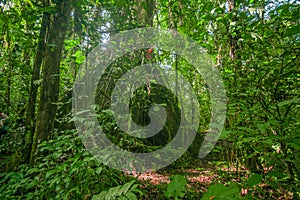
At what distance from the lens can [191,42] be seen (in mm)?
3797

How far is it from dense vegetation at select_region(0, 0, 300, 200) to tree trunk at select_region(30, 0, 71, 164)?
0.01 metres

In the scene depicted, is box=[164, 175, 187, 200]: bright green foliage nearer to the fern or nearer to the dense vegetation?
the dense vegetation

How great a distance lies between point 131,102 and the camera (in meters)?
3.38

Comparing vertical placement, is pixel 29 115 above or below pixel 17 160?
above

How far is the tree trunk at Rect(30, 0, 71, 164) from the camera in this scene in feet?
8.49

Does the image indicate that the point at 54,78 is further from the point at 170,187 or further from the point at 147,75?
the point at 170,187

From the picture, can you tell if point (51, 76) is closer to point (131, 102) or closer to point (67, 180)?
point (131, 102)

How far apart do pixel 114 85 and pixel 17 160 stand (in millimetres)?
1640

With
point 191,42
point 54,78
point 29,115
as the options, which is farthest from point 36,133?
point 191,42

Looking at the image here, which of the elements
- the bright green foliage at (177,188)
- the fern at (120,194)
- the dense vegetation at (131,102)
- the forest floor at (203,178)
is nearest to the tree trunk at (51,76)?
the dense vegetation at (131,102)

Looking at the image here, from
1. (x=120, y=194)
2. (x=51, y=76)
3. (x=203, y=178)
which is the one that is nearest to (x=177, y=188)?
(x=120, y=194)

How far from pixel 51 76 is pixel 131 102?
4.14ft

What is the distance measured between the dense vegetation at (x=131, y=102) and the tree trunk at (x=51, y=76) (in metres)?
0.01

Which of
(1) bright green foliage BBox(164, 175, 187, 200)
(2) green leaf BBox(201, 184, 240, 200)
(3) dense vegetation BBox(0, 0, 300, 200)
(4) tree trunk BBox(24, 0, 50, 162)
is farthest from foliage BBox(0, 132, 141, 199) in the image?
(2) green leaf BBox(201, 184, 240, 200)
